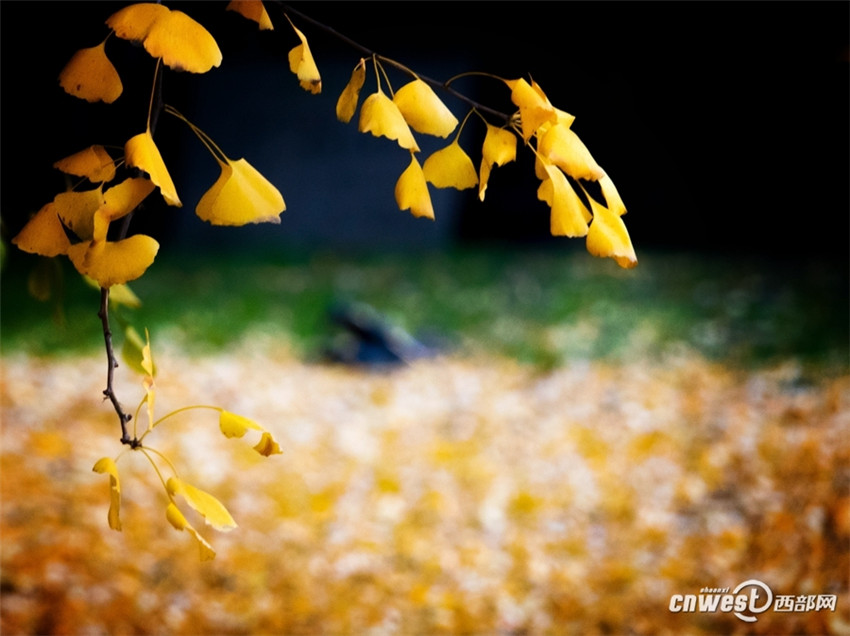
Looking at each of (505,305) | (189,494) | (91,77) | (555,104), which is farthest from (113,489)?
(555,104)

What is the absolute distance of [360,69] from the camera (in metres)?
1.01

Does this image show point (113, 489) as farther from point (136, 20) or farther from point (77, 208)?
point (136, 20)

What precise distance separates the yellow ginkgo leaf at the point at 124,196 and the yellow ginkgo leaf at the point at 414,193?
1.05ft

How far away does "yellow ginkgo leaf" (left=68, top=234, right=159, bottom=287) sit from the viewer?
88 centimetres

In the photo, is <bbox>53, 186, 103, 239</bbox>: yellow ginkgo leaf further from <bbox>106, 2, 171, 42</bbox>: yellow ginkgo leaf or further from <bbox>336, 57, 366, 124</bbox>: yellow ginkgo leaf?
<bbox>336, 57, 366, 124</bbox>: yellow ginkgo leaf

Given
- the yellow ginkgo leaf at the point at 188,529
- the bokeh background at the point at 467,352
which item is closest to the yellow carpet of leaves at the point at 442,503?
the bokeh background at the point at 467,352

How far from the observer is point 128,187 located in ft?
2.98

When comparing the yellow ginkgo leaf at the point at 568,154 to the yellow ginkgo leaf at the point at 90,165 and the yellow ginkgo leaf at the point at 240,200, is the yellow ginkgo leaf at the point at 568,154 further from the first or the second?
the yellow ginkgo leaf at the point at 90,165

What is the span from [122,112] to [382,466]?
6.32m

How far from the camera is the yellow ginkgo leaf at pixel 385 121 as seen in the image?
953mm

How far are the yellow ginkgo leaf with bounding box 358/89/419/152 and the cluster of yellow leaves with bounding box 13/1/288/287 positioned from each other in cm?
15

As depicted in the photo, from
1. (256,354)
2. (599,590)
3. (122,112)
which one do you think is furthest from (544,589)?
(122,112)

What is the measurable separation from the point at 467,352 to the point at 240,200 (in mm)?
5248

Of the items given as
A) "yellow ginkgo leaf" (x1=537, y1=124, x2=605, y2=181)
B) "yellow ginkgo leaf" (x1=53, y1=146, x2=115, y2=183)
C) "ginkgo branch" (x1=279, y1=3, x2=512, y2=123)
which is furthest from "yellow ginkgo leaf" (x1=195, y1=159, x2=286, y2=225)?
"yellow ginkgo leaf" (x1=537, y1=124, x2=605, y2=181)
